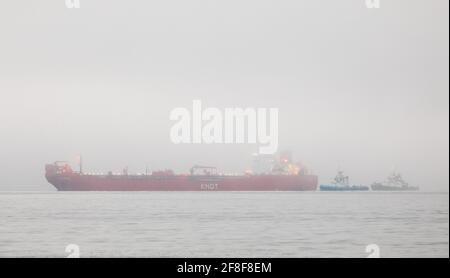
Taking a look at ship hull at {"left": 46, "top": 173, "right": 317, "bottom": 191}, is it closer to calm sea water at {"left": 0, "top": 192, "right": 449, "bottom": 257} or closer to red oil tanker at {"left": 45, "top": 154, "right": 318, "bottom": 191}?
red oil tanker at {"left": 45, "top": 154, "right": 318, "bottom": 191}

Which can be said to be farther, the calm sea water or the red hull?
the red hull

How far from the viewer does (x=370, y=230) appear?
1607 inches

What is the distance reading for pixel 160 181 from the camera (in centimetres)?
10181

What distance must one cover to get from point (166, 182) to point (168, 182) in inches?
18.9

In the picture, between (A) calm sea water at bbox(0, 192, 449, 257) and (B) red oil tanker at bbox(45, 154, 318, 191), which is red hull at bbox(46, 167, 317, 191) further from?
(A) calm sea water at bbox(0, 192, 449, 257)

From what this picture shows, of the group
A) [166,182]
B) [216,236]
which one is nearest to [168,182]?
[166,182]

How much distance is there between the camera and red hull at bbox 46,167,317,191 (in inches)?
4008

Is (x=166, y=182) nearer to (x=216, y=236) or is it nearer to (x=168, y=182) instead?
(x=168, y=182)

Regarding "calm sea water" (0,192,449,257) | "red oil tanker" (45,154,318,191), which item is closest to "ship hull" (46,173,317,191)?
"red oil tanker" (45,154,318,191)

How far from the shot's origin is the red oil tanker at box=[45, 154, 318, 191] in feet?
334
